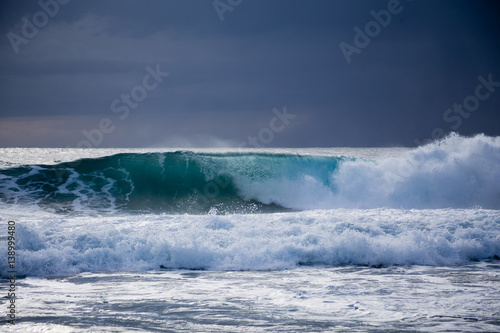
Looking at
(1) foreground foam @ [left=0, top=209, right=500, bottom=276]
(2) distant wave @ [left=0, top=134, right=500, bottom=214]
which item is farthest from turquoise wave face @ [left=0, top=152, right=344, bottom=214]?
(1) foreground foam @ [left=0, top=209, right=500, bottom=276]

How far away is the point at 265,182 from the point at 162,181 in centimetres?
449

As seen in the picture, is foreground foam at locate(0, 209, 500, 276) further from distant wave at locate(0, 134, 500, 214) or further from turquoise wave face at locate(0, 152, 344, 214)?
distant wave at locate(0, 134, 500, 214)

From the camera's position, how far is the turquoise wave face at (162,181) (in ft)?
54.0

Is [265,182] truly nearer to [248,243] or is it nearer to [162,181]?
[162,181]

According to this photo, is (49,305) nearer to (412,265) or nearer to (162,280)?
(162,280)

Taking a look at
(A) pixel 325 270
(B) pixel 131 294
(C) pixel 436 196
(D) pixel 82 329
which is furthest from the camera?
(C) pixel 436 196

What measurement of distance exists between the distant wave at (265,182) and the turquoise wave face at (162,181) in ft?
0.13

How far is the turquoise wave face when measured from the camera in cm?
1645

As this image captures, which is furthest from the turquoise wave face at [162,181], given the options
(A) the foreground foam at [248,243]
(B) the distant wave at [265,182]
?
(A) the foreground foam at [248,243]

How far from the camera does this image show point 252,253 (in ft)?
29.1

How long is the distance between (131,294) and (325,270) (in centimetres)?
352

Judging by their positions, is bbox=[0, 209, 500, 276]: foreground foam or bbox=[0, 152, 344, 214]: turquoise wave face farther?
bbox=[0, 152, 344, 214]: turquoise wave face

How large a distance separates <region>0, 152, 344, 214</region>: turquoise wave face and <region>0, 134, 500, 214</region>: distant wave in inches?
1.6

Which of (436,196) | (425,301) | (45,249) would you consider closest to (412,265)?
(425,301)
